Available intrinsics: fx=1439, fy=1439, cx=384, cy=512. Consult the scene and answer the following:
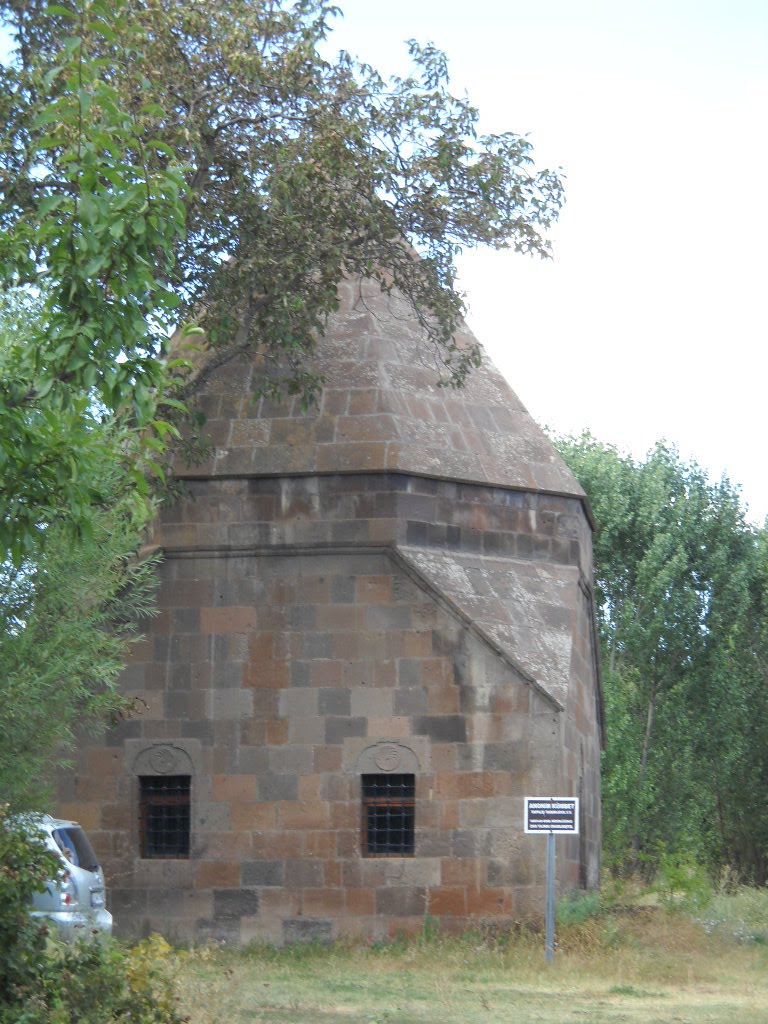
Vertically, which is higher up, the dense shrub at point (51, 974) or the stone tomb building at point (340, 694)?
the stone tomb building at point (340, 694)

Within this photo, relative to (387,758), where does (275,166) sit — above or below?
above

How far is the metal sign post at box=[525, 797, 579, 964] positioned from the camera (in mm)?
14625

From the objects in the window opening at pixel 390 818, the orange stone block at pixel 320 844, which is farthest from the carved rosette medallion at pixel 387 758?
the orange stone block at pixel 320 844

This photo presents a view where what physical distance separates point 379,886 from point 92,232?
1082cm

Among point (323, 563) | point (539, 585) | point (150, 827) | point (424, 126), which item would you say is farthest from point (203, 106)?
point (150, 827)

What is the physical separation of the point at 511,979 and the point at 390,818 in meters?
2.96

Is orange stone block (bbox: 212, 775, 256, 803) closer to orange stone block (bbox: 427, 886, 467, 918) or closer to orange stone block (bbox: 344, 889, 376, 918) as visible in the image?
orange stone block (bbox: 344, 889, 376, 918)

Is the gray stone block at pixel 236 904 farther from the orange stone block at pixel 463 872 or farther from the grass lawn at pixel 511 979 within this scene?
the orange stone block at pixel 463 872

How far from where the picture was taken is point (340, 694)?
16.5 m

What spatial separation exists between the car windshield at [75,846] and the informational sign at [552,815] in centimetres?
441

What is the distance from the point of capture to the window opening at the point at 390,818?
53.3 ft

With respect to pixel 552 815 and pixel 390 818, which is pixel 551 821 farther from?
pixel 390 818

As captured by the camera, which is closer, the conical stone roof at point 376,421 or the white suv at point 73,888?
the white suv at point 73,888

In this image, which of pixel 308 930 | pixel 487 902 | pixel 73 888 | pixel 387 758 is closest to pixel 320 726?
pixel 387 758
